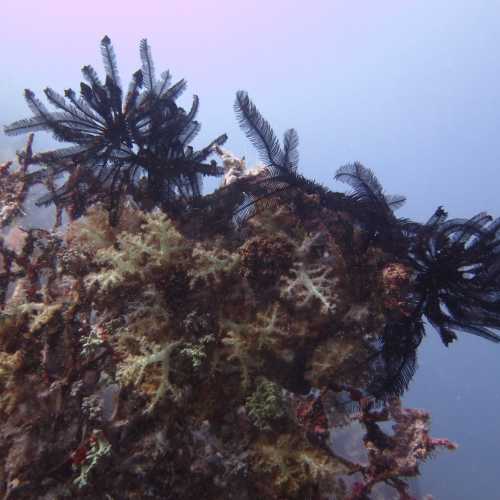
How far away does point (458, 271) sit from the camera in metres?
3.60

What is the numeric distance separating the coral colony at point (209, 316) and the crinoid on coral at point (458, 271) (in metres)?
0.02

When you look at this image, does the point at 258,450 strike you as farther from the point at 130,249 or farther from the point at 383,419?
the point at 130,249

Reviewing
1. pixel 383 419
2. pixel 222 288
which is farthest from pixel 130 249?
pixel 383 419

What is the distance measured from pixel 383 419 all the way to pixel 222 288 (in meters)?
2.08

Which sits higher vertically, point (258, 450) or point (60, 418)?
point (60, 418)

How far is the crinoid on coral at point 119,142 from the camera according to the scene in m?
4.05

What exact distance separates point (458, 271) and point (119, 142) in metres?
3.63

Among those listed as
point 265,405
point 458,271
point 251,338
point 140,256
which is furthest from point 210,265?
point 458,271

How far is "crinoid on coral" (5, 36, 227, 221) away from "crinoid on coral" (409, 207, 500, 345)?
243cm

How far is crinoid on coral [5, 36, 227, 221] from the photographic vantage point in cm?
405

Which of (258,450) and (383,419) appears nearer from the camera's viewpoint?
(258,450)

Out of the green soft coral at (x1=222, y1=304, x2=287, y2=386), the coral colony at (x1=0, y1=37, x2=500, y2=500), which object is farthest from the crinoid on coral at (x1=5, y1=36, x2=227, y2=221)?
the green soft coral at (x1=222, y1=304, x2=287, y2=386)

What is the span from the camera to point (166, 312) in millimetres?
3443

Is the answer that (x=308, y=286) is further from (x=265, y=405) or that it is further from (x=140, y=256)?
(x=140, y=256)
